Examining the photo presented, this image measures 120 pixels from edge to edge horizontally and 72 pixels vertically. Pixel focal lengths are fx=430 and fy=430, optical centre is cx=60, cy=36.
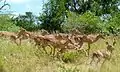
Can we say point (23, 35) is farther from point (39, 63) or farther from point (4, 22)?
point (39, 63)

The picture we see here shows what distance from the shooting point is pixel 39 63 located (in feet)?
31.7

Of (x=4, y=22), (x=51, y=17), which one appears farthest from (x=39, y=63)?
(x=51, y=17)

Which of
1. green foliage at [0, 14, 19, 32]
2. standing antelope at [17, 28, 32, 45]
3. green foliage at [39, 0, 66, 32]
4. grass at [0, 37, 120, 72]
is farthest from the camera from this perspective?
green foliage at [39, 0, 66, 32]

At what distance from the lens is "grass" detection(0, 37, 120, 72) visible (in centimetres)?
898

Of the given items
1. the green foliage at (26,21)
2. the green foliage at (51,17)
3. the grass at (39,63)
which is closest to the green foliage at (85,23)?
the green foliage at (51,17)

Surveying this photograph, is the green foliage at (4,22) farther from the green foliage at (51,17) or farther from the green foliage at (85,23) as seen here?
the green foliage at (51,17)

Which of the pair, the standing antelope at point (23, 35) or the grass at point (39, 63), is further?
the standing antelope at point (23, 35)

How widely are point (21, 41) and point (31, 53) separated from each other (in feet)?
9.90

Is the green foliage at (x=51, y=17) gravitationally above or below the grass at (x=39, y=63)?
below

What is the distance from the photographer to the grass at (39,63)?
8.98m

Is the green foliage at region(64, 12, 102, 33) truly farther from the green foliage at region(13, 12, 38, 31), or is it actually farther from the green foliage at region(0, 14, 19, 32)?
the green foliage at region(0, 14, 19, 32)

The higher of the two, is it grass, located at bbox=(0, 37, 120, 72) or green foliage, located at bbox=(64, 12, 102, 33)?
grass, located at bbox=(0, 37, 120, 72)

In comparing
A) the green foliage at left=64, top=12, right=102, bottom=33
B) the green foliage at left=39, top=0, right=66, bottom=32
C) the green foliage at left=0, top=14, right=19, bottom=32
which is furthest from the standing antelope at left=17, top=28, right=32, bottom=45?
the green foliage at left=39, top=0, right=66, bottom=32

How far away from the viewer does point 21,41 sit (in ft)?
45.6
